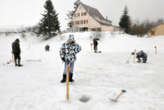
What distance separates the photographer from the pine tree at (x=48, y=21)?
26.3m

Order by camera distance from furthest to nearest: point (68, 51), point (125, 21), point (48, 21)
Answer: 1. point (125, 21)
2. point (48, 21)
3. point (68, 51)

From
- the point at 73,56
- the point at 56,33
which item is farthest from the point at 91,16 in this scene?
the point at 73,56

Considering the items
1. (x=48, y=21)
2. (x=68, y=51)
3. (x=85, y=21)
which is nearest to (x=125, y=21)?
(x=85, y=21)

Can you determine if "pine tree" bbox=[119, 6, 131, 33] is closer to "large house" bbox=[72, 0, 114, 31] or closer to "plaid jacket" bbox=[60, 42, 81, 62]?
"large house" bbox=[72, 0, 114, 31]

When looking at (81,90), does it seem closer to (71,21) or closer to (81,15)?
(81,15)

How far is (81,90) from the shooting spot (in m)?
3.27

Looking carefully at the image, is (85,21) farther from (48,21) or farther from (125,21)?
(125,21)

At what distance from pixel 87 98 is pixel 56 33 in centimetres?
2814

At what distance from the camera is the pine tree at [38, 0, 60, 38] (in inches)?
1035

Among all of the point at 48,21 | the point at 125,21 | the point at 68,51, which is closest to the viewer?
the point at 68,51

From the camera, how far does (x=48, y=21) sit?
85.6 feet

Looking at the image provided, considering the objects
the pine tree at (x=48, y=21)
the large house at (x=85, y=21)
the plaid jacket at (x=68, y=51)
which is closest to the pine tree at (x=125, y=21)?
the large house at (x=85, y=21)

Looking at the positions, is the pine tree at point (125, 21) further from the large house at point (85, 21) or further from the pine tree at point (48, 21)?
the pine tree at point (48, 21)

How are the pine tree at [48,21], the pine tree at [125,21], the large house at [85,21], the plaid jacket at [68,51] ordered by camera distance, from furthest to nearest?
the pine tree at [125,21] → the large house at [85,21] → the pine tree at [48,21] → the plaid jacket at [68,51]
